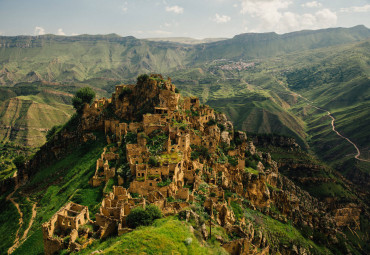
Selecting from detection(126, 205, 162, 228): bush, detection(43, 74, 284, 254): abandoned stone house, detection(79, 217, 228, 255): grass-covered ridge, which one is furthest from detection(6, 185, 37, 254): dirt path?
detection(126, 205, 162, 228): bush

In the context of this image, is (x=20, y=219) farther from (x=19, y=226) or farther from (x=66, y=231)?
(x=66, y=231)

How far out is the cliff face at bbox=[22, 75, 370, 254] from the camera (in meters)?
41.1

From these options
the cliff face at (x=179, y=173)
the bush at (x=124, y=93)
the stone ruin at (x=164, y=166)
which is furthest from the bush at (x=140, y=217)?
the bush at (x=124, y=93)

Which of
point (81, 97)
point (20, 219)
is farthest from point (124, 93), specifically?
point (20, 219)

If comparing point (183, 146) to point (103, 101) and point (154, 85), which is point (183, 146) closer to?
point (154, 85)

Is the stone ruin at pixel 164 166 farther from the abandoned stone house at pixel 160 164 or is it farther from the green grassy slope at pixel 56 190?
the green grassy slope at pixel 56 190

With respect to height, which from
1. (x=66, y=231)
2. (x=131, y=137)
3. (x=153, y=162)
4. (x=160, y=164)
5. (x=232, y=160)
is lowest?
(x=232, y=160)

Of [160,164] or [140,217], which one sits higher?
[160,164]

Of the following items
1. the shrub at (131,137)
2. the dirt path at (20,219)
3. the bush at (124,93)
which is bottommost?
the dirt path at (20,219)

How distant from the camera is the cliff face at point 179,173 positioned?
41.1m

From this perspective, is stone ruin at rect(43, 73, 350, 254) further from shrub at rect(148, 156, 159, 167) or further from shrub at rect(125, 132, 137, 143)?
shrub at rect(125, 132, 137, 143)

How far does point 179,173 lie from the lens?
53.6 metres

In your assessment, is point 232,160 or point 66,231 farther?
point 232,160

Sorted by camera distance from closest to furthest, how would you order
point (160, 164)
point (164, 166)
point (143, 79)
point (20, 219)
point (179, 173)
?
point (164, 166) < point (160, 164) < point (179, 173) < point (20, 219) < point (143, 79)
